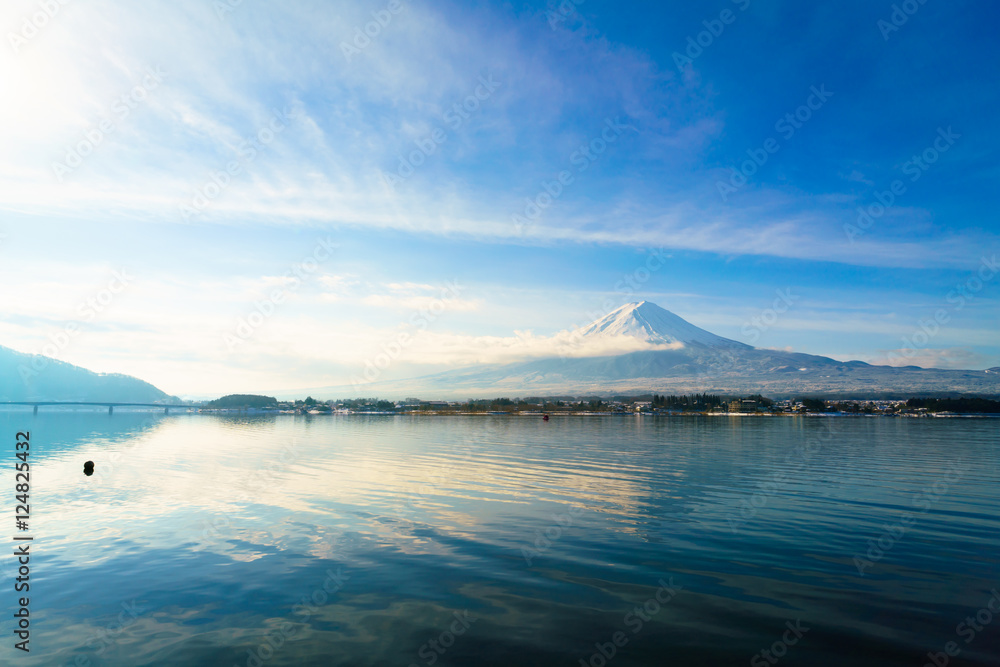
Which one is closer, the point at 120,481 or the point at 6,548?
the point at 6,548

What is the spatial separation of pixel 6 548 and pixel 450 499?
1835 cm

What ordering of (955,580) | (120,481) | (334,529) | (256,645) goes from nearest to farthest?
(256,645), (955,580), (334,529), (120,481)

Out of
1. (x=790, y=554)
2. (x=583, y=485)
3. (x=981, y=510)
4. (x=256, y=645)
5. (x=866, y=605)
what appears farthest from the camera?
(x=583, y=485)

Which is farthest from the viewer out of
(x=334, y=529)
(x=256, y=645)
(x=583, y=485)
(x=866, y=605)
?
(x=583, y=485)

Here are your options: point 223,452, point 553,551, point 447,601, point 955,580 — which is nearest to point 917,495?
point 955,580

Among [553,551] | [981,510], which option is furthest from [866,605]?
[981,510]

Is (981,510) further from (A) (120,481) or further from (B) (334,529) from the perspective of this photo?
(A) (120,481)

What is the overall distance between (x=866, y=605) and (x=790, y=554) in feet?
14.6

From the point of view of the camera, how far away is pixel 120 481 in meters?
34.8

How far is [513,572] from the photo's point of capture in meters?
15.9

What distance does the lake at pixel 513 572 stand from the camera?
11.1 meters

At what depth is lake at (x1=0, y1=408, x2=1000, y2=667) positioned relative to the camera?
11.1 meters

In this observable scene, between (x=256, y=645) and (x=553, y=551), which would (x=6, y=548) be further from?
(x=553, y=551)

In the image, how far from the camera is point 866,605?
13.2m
